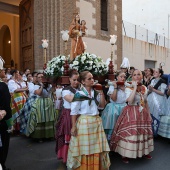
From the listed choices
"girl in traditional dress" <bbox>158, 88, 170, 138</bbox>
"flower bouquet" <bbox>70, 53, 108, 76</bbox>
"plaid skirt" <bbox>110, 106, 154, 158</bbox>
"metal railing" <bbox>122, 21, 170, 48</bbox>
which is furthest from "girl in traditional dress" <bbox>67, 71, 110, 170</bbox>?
"metal railing" <bbox>122, 21, 170, 48</bbox>

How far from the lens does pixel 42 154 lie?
5.41 m

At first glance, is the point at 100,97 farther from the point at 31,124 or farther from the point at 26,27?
the point at 26,27

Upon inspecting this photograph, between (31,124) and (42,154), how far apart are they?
1.11 meters

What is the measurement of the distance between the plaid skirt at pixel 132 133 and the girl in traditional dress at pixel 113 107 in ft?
0.69

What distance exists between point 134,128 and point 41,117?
2.58m

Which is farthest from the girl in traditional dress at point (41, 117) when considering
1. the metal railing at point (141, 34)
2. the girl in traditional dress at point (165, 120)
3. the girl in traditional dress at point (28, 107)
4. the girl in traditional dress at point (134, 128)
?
the metal railing at point (141, 34)

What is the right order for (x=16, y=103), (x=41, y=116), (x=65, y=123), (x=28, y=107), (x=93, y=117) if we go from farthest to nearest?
(x=16, y=103)
(x=28, y=107)
(x=41, y=116)
(x=65, y=123)
(x=93, y=117)

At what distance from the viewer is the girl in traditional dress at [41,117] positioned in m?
6.22

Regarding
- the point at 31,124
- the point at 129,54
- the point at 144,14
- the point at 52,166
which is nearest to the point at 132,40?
the point at 129,54

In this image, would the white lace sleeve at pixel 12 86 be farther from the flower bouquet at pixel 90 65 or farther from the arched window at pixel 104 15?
the arched window at pixel 104 15

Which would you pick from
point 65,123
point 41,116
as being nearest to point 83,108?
point 65,123

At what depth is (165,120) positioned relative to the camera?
6.27m

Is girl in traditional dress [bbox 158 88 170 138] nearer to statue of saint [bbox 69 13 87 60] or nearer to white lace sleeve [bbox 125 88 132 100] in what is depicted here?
white lace sleeve [bbox 125 88 132 100]

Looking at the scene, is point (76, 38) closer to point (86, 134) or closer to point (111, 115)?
point (111, 115)
